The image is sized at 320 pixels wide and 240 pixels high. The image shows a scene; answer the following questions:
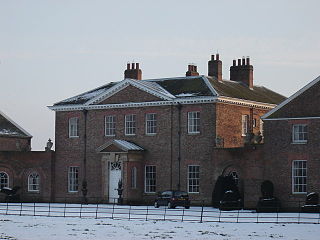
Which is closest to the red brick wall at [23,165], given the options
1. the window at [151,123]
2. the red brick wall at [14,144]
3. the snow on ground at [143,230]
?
the red brick wall at [14,144]

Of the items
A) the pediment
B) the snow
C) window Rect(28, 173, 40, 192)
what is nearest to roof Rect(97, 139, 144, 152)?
the pediment

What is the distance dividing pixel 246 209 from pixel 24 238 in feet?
68.2

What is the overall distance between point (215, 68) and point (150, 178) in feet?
32.0

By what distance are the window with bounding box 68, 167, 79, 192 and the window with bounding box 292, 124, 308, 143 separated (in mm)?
18820

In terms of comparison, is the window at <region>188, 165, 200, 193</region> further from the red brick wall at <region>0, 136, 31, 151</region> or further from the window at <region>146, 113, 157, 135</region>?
the red brick wall at <region>0, 136, 31, 151</region>

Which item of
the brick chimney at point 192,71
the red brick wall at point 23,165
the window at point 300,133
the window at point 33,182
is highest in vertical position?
the brick chimney at point 192,71

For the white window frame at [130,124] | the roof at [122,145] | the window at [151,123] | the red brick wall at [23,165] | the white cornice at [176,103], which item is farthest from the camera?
the red brick wall at [23,165]

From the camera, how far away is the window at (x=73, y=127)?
64750 millimetres

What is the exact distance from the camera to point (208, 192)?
57.4 metres

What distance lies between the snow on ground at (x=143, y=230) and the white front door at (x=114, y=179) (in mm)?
14737

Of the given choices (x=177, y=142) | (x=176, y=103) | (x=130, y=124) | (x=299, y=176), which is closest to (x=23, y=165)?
(x=130, y=124)

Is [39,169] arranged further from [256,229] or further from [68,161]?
[256,229]

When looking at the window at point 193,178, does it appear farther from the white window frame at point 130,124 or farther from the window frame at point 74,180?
the window frame at point 74,180

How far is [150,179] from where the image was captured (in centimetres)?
6066
